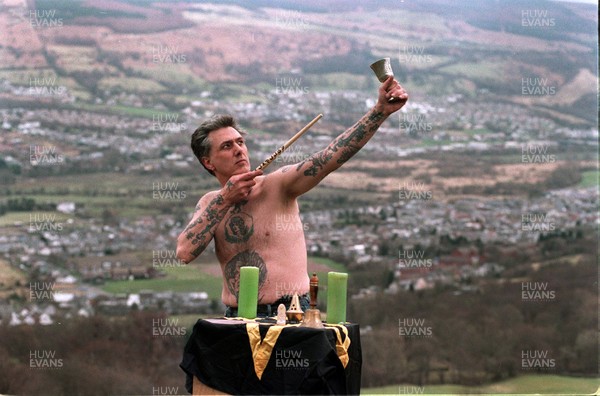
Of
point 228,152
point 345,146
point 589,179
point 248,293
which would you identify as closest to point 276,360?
point 248,293

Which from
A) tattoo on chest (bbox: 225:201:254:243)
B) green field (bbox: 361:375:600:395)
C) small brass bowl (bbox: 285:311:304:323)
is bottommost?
green field (bbox: 361:375:600:395)

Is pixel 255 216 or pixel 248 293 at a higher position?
pixel 255 216

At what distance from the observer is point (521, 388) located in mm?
13406

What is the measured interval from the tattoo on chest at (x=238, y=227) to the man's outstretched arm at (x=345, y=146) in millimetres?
243

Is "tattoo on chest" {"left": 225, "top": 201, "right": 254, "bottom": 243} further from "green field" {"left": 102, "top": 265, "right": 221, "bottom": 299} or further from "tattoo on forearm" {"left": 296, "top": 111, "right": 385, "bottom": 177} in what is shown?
"green field" {"left": 102, "top": 265, "right": 221, "bottom": 299}

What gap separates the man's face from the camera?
4.84 metres

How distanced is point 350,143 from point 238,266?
836 millimetres

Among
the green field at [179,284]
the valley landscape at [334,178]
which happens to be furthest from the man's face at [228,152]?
the green field at [179,284]

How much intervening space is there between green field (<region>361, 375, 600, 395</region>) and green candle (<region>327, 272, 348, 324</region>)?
8776 millimetres

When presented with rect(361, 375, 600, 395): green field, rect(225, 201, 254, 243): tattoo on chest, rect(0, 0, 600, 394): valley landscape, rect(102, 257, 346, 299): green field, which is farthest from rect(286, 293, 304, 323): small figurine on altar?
rect(102, 257, 346, 299): green field

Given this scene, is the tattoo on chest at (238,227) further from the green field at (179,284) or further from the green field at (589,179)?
the green field at (589,179)

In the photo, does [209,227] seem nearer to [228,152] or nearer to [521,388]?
[228,152]

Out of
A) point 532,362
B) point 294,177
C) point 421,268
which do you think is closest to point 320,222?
point 421,268

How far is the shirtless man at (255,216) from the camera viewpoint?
4.57m
